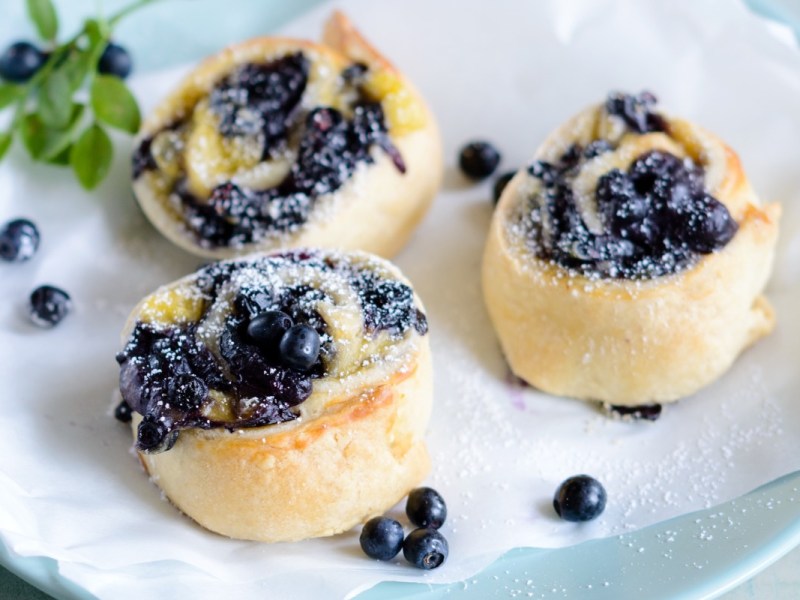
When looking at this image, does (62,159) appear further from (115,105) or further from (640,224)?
(640,224)

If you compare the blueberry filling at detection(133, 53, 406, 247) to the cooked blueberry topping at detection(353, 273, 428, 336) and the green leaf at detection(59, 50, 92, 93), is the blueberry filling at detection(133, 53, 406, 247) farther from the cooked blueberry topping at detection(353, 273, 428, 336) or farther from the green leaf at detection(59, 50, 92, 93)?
the cooked blueberry topping at detection(353, 273, 428, 336)

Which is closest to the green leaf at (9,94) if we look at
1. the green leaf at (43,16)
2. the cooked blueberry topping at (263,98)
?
the green leaf at (43,16)

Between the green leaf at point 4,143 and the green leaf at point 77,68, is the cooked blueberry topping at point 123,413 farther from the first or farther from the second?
the green leaf at point 77,68

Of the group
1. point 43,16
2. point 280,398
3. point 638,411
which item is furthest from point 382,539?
→ point 43,16

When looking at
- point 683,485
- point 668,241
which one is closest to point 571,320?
point 668,241

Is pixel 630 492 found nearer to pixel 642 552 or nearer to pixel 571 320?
pixel 642 552

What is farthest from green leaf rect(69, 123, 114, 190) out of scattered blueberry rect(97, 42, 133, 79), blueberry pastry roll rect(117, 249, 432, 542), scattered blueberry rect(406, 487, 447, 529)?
scattered blueberry rect(406, 487, 447, 529)
